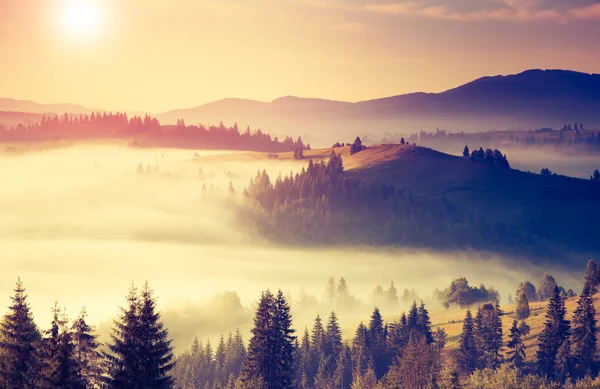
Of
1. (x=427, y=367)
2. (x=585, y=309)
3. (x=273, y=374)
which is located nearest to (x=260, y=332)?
(x=273, y=374)

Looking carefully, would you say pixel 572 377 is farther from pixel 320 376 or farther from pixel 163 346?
pixel 163 346

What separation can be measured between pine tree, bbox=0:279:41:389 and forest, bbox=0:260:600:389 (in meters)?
0.07

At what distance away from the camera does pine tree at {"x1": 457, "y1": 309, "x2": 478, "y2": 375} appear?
150 metres

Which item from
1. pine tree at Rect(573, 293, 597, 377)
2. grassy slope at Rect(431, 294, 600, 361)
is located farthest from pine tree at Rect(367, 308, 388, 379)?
pine tree at Rect(573, 293, 597, 377)

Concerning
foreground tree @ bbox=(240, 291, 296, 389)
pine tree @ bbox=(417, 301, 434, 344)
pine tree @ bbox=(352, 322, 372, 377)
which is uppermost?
foreground tree @ bbox=(240, 291, 296, 389)

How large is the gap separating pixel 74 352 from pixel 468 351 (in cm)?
11021

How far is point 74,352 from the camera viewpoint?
5500cm

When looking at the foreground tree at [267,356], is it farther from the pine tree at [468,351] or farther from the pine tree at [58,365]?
the pine tree at [468,351]

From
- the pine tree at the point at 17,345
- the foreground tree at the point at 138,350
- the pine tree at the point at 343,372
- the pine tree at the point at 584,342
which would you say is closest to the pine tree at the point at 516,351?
the pine tree at the point at 584,342

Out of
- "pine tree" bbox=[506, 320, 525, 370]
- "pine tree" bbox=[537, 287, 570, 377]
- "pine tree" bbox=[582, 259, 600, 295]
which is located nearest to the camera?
"pine tree" bbox=[537, 287, 570, 377]

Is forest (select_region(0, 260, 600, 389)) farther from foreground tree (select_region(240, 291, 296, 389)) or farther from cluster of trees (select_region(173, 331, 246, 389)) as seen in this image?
cluster of trees (select_region(173, 331, 246, 389))

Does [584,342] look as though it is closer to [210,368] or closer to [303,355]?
[303,355]

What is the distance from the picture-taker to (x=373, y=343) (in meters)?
160

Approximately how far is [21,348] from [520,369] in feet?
366
